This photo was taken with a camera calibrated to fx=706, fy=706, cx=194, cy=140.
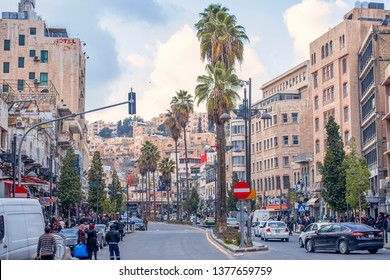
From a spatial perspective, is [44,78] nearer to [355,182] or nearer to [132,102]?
[355,182]

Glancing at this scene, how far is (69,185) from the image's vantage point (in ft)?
240

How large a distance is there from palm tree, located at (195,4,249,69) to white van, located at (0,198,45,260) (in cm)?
3399

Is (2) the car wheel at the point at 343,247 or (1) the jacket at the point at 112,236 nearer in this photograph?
(1) the jacket at the point at 112,236

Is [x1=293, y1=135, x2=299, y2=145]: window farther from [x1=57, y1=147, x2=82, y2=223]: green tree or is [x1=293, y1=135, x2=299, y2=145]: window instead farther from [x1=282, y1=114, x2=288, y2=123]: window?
[x1=57, y1=147, x2=82, y2=223]: green tree

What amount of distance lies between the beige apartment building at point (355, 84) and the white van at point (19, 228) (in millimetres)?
48905

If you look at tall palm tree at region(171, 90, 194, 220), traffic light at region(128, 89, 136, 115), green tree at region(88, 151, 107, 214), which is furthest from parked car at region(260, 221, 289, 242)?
tall palm tree at region(171, 90, 194, 220)

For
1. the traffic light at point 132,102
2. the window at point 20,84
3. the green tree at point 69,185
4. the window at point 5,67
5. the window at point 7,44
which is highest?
the window at point 7,44

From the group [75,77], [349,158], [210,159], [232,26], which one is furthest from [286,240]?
[210,159]

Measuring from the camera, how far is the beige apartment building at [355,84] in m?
69.0

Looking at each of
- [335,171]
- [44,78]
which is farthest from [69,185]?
[44,78]

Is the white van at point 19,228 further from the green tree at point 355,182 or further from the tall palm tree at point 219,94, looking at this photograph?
the green tree at point 355,182

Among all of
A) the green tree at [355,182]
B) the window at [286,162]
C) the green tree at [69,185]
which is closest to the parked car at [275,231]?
the green tree at [355,182]

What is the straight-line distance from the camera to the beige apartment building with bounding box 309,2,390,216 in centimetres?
6900
